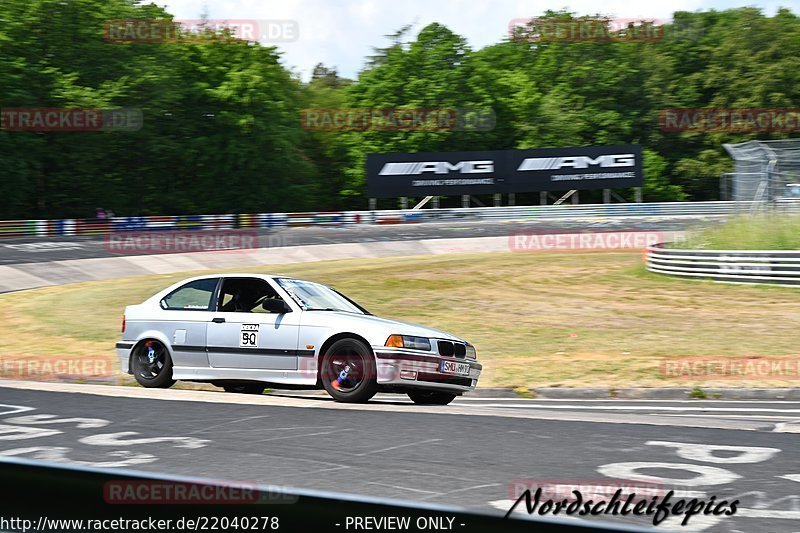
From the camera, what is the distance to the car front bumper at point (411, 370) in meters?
9.52

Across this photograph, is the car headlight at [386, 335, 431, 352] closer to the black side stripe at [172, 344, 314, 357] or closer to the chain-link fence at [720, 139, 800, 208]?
the black side stripe at [172, 344, 314, 357]

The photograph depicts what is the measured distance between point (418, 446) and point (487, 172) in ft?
177

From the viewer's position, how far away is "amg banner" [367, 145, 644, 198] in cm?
5984

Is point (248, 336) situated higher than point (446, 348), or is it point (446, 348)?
point (248, 336)

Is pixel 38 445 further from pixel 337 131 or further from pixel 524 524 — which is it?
pixel 337 131

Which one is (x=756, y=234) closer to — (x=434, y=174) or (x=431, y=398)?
(x=431, y=398)

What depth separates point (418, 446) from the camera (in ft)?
23.3

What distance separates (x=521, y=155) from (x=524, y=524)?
194 ft

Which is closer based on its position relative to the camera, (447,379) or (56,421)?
(56,421)

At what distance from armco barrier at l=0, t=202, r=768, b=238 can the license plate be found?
4066 centimetres

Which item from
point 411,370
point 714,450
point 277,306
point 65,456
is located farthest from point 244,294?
point 714,450

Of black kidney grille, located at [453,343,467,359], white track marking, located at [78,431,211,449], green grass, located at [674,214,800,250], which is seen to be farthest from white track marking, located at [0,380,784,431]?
green grass, located at [674,214,800,250]

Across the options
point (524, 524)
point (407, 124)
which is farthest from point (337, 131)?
point (524, 524)

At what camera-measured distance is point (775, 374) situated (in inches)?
516
